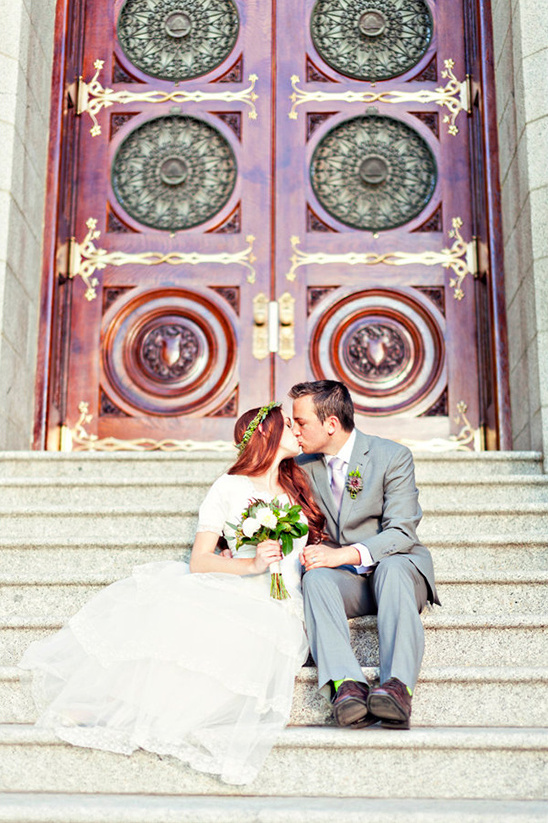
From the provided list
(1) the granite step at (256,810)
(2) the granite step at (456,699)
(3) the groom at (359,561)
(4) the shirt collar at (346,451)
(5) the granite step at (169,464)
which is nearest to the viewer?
(1) the granite step at (256,810)

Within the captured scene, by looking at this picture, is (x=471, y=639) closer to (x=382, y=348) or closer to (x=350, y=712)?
(x=350, y=712)

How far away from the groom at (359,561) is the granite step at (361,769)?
82mm

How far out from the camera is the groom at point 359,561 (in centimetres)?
261

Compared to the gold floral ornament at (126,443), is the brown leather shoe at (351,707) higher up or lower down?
lower down

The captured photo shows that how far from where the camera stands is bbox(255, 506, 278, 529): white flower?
2924mm

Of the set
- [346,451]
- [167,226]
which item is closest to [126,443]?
[167,226]

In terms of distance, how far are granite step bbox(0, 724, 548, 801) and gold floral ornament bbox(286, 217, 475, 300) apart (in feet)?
11.3

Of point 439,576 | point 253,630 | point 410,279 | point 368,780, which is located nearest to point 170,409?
point 410,279

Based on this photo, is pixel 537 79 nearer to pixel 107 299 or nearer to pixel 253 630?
pixel 107 299

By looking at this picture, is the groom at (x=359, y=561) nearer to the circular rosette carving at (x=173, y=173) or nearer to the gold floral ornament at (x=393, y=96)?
the circular rosette carving at (x=173, y=173)

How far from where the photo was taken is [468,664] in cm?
300

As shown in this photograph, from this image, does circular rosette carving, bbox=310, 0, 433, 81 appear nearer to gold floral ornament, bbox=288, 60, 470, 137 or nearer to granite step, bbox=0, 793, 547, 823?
gold floral ornament, bbox=288, 60, 470, 137

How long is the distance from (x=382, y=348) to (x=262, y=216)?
3.37 feet

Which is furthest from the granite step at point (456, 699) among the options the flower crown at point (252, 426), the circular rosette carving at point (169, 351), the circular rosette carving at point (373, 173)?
the circular rosette carving at point (373, 173)
